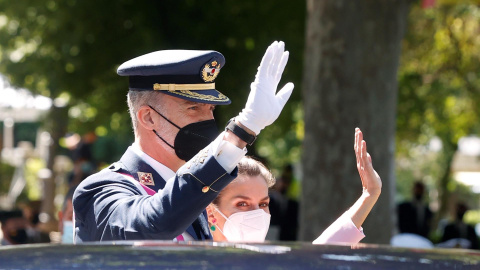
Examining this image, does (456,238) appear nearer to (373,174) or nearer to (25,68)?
(25,68)

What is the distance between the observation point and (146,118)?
3.29 m

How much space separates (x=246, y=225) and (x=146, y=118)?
2.39 feet

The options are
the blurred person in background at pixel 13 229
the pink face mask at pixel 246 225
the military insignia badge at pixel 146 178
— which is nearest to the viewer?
the military insignia badge at pixel 146 178

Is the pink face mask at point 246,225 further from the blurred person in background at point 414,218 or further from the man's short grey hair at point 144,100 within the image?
the blurred person in background at point 414,218

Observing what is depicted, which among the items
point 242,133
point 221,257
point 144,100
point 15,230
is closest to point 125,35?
point 15,230

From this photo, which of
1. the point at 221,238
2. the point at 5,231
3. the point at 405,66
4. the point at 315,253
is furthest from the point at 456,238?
the point at 315,253

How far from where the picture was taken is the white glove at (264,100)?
2.67 meters

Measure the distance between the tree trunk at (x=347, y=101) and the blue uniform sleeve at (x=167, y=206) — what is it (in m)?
7.44

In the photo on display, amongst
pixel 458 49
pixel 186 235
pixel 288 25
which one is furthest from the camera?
pixel 458 49

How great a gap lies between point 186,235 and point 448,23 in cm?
1739

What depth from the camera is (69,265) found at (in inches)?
77.0

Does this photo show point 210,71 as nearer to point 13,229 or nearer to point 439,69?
point 13,229

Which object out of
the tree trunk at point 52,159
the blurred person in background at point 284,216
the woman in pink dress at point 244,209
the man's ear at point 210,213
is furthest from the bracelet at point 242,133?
the tree trunk at point 52,159

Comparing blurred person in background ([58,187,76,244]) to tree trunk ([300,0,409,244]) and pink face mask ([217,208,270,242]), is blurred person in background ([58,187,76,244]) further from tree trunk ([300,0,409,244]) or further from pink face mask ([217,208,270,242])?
tree trunk ([300,0,409,244])
